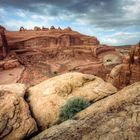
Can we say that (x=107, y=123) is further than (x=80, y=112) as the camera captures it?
No

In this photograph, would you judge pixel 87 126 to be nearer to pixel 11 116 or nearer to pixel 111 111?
pixel 111 111

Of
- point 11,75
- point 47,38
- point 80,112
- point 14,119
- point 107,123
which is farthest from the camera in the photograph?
point 47,38

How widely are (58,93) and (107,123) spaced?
3813mm

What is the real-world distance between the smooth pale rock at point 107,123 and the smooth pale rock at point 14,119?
479 millimetres

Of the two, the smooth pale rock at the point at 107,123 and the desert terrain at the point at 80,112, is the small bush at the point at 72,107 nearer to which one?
the desert terrain at the point at 80,112

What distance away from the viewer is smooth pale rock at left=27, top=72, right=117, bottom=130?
9.98m

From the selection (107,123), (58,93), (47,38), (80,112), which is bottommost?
(80,112)

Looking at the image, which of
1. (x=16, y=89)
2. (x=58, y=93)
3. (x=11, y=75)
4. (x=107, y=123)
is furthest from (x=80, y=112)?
(x=11, y=75)

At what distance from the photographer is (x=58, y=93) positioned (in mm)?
10852

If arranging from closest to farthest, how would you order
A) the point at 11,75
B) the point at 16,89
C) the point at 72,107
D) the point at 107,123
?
the point at 107,123, the point at 72,107, the point at 16,89, the point at 11,75

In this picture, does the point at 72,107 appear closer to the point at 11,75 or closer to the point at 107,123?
the point at 107,123

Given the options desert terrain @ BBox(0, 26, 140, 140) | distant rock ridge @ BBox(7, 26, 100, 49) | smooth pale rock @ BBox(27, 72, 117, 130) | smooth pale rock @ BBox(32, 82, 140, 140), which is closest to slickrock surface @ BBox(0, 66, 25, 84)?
distant rock ridge @ BBox(7, 26, 100, 49)

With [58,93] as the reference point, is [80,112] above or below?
below

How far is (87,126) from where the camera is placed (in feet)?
25.0
